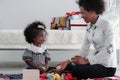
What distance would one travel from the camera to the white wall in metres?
2.74

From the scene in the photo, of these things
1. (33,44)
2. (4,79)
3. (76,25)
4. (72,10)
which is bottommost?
(4,79)

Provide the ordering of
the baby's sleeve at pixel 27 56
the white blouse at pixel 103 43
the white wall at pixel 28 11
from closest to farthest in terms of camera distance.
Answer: the white blouse at pixel 103 43 < the baby's sleeve at pixel 27 56 < the white wall at pixel 28 11

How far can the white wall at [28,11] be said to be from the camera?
2.74m

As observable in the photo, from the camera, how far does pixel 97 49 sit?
1.64m

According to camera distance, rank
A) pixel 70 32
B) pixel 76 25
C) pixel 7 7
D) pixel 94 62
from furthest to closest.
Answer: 1. pixel 7 7
2. pixel 76 25
3. pixel 70 32
4. pixel 94 62

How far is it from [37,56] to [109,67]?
638 millimetres

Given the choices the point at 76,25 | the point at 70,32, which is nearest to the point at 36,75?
the point at 70,32

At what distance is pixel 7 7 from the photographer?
2.74 metres

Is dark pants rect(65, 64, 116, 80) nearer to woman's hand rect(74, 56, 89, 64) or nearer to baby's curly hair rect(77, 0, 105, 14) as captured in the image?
woman's hand rect(74, 56, 89, 64)

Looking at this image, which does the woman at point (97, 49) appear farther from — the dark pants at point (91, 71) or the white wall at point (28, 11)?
the white wall at point (28, 11)

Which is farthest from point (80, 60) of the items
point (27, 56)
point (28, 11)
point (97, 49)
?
point (28, 11)

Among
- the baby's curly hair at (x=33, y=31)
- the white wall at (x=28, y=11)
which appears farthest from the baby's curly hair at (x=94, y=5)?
the white wall at (x=28, y=11)

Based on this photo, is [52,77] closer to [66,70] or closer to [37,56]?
[66,70]

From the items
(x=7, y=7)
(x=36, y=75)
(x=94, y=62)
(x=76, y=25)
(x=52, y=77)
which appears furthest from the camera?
(x=7, y=7)
